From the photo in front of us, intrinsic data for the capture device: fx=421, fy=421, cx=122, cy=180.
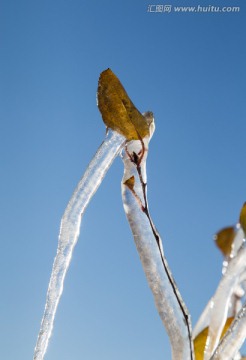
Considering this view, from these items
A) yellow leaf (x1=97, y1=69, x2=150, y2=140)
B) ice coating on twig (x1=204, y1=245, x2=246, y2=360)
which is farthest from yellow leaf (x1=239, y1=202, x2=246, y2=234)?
yellow leaf (x1=97, y1=69, x2=150, y2=140)

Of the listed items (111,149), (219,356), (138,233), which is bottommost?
Result: (219,356)

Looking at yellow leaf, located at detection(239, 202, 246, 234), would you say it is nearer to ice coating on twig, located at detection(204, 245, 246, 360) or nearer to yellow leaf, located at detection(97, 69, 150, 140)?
ice coating on twig, located at detection(204, 245, 246, 360)

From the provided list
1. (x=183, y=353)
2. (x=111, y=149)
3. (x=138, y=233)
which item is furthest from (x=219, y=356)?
(x=111, y=149)

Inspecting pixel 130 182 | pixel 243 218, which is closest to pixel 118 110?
pixel 130 182

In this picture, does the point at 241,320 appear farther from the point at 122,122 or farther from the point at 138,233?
the point at 122,122

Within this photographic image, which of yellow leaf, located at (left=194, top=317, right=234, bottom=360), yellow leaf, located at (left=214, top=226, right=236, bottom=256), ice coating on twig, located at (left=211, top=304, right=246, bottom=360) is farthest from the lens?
yellow leaf, located at (left=214, top=226, right=236, bottom=256)
